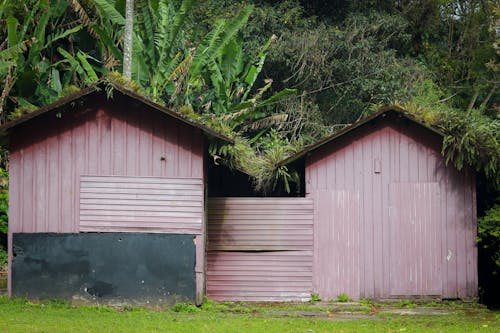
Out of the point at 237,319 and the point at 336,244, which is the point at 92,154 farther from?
the point at 336,244

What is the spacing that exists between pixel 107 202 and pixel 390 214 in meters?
5.26

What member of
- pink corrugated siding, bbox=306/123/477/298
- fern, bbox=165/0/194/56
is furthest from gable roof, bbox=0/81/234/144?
fern, bbox=165/0/194/56

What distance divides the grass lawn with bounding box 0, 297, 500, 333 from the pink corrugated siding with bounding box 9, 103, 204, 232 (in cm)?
193

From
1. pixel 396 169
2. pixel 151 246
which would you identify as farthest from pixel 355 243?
pixel 151 246

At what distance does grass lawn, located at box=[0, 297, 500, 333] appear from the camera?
35.9 feet

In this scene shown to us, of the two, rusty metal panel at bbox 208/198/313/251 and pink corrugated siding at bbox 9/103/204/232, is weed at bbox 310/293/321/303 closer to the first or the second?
rusty metal panel at bbox 208/198/313/251

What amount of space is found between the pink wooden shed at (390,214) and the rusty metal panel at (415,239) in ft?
0.06

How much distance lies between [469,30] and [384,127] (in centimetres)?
1648

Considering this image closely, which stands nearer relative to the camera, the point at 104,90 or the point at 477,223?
the point at 104,90

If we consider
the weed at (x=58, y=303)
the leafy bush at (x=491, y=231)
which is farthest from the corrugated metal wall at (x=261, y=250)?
the leafy bush at (x=491, y=231)

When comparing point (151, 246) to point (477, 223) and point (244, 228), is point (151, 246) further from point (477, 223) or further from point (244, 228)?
point (477, 223)

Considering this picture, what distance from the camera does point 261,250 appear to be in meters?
14.3

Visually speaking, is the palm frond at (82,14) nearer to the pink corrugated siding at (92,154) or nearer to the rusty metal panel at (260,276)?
the pink corrugated siding at (92,154)

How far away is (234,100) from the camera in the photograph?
23.5 metres
